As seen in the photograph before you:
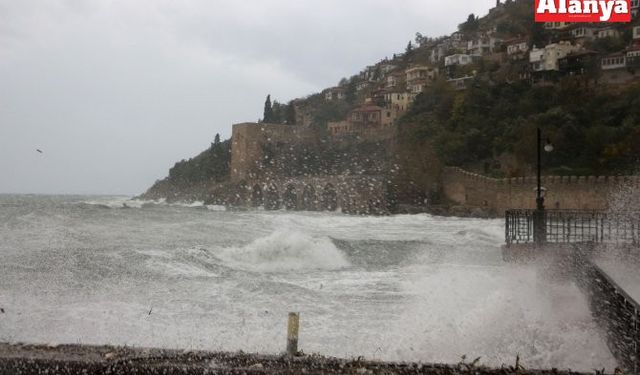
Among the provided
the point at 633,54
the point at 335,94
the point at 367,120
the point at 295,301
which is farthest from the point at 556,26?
the point at 295,301

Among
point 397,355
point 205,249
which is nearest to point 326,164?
point 205,249

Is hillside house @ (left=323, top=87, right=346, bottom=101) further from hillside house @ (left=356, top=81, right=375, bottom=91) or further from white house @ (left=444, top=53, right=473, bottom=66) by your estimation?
white house @ (left=444, top=53, right=473, bottom=66)

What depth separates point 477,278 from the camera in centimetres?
1212

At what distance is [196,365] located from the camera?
14.2 ft

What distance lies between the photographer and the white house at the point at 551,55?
174 feet

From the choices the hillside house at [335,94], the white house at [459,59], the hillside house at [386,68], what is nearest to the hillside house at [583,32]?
the white house at [459,59]

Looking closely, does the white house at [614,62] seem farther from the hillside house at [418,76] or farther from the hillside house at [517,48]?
the hillside house at [418,76]

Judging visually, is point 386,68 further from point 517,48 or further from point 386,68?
point 517,48

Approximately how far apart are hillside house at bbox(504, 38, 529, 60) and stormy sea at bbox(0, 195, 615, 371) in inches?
1803

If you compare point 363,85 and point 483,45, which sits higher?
point 483,45

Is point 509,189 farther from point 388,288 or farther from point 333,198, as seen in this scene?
point 388,288

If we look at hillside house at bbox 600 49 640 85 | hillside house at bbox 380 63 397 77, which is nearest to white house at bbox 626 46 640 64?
hillside house at bbox 600 49 640 85

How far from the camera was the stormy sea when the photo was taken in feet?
21.3

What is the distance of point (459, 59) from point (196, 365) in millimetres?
72388
